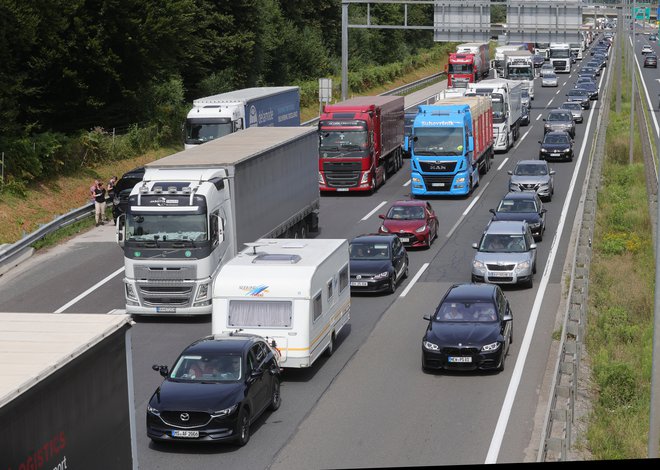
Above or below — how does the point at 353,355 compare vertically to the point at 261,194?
below

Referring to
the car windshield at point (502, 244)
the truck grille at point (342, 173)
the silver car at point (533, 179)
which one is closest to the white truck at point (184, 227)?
the car windshield at point (502, 244)

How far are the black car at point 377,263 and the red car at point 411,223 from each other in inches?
141

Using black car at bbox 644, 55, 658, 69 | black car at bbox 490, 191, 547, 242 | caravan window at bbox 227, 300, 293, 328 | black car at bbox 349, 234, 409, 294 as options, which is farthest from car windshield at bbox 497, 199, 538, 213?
black car at bbox 644, 55, 658, 69

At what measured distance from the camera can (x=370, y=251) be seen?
31656 mm

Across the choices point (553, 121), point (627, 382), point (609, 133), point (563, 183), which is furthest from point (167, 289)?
point (609, 133)

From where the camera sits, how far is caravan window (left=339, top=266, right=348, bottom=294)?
25781mm

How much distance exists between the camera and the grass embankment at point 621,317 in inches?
794

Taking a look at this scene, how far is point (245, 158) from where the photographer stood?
100 ft

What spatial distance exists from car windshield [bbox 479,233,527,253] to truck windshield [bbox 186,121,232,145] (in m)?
14.7

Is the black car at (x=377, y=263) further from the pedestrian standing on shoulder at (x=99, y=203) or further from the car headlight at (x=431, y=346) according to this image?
the pedestrian standing on shoulder at (x=99, y=203)

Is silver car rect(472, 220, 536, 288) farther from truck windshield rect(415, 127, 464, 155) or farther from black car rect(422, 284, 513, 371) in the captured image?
truck windshield rect(415, 127, 464, 155)

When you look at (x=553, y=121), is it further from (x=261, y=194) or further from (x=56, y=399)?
(x=56, y=399)

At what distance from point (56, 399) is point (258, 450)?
8464mm

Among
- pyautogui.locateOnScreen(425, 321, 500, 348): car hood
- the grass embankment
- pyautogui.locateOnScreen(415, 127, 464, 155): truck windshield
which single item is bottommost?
the grass embankment
